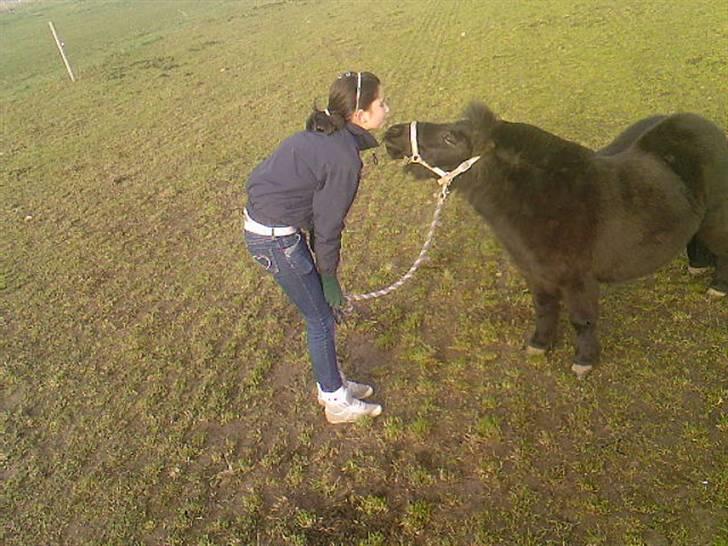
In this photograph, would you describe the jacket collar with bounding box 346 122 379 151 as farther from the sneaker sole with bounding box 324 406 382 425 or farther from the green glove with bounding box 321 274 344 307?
the sneaker sole with bounding box 324 406 382 425

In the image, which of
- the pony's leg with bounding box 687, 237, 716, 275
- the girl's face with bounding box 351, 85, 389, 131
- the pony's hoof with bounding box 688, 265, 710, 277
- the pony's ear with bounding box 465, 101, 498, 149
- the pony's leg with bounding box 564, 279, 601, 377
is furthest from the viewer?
the pony's hoof with bounding box 688, 265, 710, 277

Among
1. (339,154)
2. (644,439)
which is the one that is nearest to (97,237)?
(339,154)

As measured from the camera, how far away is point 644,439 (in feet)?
11.4

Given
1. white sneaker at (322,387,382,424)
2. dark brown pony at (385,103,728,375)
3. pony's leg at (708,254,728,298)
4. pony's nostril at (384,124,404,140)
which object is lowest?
pony's leg at (708,254,728,298)

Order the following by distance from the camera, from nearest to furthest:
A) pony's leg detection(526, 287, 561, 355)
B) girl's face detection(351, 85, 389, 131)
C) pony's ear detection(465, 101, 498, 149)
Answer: girl's face detection(351, 85, 389, 131), pony's ear detection(465, 101, 498, 149), pony's leg detection(526, 287, 561, 355)

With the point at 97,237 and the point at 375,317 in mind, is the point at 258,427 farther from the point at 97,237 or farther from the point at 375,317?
the point at 97,237

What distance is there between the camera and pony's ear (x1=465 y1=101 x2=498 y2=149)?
350cm

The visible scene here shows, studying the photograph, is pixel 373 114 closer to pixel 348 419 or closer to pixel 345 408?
pixel 345 408

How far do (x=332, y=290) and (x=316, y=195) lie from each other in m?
0.58

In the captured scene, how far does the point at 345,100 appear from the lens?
2932mm

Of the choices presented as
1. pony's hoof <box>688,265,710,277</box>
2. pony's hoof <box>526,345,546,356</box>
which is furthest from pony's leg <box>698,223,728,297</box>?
pony's hoof <box>526,345,546,356</box>

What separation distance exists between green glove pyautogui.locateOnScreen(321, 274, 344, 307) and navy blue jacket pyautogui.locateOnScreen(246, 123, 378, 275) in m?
0.05

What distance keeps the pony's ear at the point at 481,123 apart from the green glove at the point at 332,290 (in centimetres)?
127

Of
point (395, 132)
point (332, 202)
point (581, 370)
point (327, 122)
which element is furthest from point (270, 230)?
point (581, 370)
